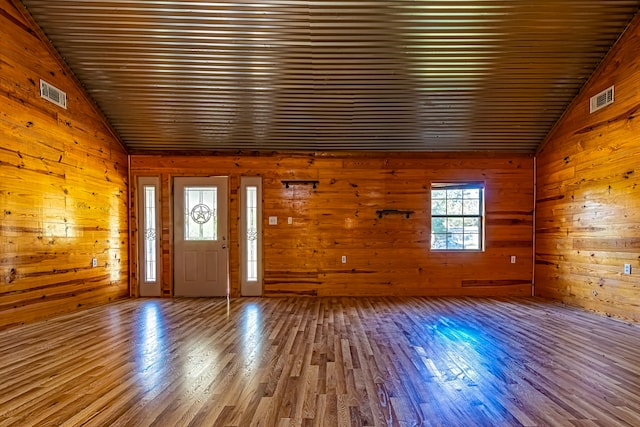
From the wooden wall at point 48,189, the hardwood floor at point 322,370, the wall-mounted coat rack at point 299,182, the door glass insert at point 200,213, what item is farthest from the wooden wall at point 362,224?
the hardwood floor at point 322,370

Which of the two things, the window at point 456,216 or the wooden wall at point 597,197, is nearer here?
the wooden wall at point 597,197

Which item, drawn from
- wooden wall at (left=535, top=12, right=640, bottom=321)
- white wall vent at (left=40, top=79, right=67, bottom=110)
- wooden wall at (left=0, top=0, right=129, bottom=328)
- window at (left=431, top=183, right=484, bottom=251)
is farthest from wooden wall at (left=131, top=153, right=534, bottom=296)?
white wall vent at (left=40, top=79, right=67, bottom=110)

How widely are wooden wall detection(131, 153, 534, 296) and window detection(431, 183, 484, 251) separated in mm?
A: 182

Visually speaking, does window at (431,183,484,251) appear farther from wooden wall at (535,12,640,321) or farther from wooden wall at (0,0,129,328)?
wooden wall at (0,0,129,328)

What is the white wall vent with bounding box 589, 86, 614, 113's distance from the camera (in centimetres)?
379

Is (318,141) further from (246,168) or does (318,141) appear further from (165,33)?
(165,33)

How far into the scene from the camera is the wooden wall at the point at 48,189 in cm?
326

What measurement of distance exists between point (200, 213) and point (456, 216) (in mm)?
4391

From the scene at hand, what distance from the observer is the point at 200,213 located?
534 centimetres

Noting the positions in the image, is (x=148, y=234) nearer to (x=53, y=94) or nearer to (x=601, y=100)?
(x=53, y=94)

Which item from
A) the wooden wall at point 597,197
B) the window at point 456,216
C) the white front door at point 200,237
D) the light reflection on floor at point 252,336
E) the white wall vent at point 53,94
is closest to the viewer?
the light reflection on floor at point 252,336

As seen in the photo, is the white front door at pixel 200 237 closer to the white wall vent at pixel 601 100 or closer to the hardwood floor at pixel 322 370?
the hardwood floor at pixel 322 370

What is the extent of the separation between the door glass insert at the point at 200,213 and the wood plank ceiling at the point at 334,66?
2.69ft

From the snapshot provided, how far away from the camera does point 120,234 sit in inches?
201
